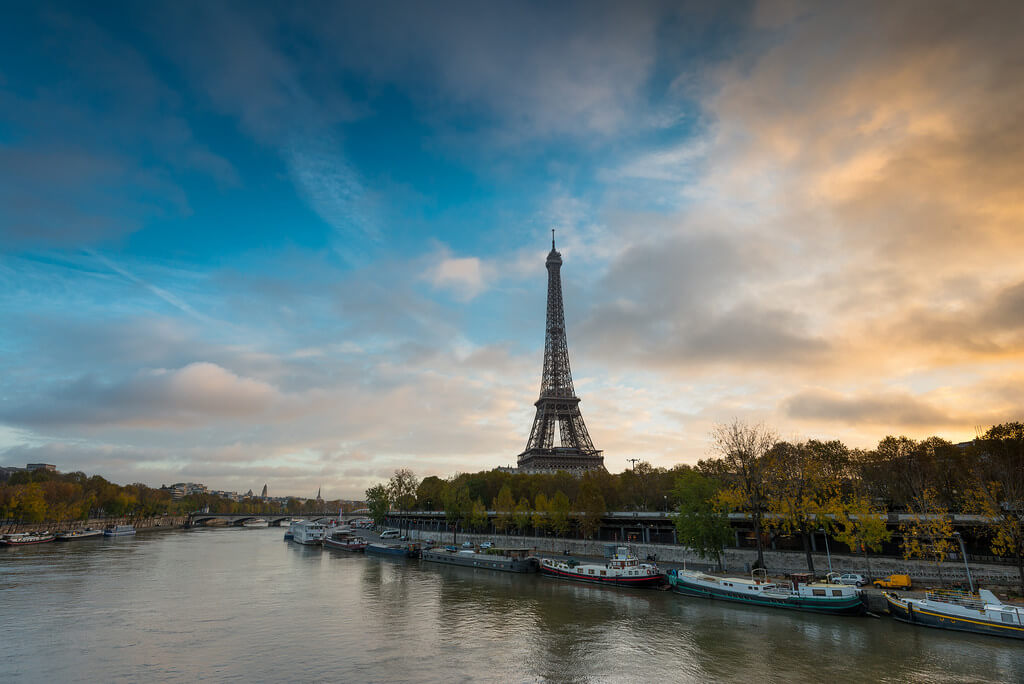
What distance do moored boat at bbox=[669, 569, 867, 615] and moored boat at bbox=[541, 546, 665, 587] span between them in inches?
95.0

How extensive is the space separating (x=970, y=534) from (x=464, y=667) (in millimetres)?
49225

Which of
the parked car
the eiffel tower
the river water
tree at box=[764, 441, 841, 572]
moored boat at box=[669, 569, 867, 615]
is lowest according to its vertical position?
the river water

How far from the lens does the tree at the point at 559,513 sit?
79938mm

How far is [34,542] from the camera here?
97.4 m

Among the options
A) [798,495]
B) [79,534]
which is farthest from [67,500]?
[798,495]

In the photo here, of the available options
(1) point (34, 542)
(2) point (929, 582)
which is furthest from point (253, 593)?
(1) point (34, 542)

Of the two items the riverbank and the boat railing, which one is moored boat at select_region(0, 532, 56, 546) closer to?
the riverbank

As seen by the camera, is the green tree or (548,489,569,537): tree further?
the green tree

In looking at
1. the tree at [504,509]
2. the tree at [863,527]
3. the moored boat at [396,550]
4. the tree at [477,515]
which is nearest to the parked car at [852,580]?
the tree at [863,527]

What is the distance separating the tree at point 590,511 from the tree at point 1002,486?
40808 millimetres

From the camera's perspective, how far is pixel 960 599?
34.4 m

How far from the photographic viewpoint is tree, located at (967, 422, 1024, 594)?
37562 millimetres

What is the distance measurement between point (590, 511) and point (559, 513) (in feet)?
18.4

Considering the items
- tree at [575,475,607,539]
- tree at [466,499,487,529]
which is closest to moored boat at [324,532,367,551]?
tree at [466,499,487,529]
